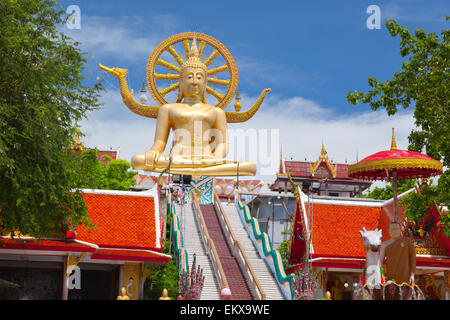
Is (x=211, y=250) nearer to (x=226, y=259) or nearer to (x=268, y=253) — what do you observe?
(x=226, y=259)

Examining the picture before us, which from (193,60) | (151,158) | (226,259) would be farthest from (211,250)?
(193,60)

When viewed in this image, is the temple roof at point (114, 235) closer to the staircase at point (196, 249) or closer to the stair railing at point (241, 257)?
the staircase at point (196, 249)

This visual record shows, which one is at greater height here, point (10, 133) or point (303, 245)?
point (10, 133)

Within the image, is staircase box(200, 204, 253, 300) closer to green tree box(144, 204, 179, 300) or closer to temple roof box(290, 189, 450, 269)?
green tree box(144, 204, 179, 300)

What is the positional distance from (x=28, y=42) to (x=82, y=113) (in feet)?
7.08

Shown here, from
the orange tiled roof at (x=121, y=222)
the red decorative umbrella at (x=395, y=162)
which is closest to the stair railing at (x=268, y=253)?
the orange tiled roof at (x=121, y=222)

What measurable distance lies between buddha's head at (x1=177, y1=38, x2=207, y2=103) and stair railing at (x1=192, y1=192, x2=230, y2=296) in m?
4.93

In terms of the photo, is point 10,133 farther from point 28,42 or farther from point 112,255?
point 112,255

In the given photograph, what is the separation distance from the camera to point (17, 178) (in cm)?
1277

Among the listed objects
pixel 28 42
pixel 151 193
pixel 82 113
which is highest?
pixel 28 42
